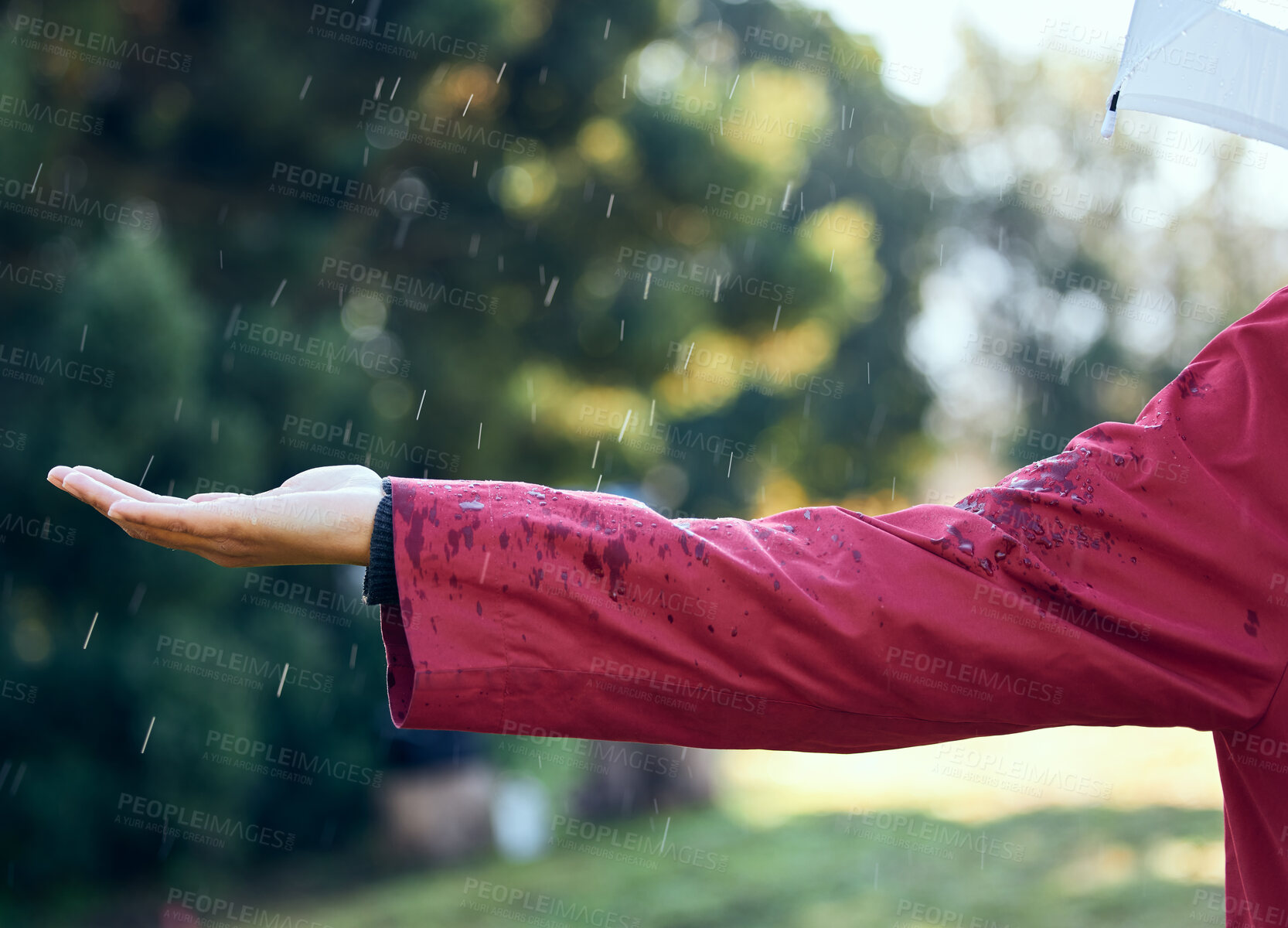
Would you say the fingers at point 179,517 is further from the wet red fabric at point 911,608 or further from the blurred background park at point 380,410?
the blurred background park at point 380,410

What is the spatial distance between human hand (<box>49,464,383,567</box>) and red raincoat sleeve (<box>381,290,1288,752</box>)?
41mm

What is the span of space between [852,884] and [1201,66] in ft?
13.1

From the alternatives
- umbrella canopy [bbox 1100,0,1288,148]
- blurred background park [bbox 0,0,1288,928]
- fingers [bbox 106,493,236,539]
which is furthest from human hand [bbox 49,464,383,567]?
blurred background park [bbox 0,0,1288,928]

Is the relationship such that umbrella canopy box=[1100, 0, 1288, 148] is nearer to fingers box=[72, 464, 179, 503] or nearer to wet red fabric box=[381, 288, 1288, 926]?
wet red fabric box=[381, 288, 1288, 926]

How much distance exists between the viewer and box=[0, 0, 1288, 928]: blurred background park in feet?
11.7

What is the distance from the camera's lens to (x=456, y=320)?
4.93 meters

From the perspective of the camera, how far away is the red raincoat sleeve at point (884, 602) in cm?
78

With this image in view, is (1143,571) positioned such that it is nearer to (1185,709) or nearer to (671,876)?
(1185,709)

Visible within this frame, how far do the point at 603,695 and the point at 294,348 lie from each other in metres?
3.70

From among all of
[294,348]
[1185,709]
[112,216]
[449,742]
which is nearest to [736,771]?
[449,742]

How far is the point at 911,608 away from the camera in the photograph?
32.6 inches

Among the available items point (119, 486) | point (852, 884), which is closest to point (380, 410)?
point (852, 884)

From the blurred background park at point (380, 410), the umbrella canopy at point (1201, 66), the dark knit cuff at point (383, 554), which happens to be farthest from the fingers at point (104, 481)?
the blurred background park at point (380, 410)

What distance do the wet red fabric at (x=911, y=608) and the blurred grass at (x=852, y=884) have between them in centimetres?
331
